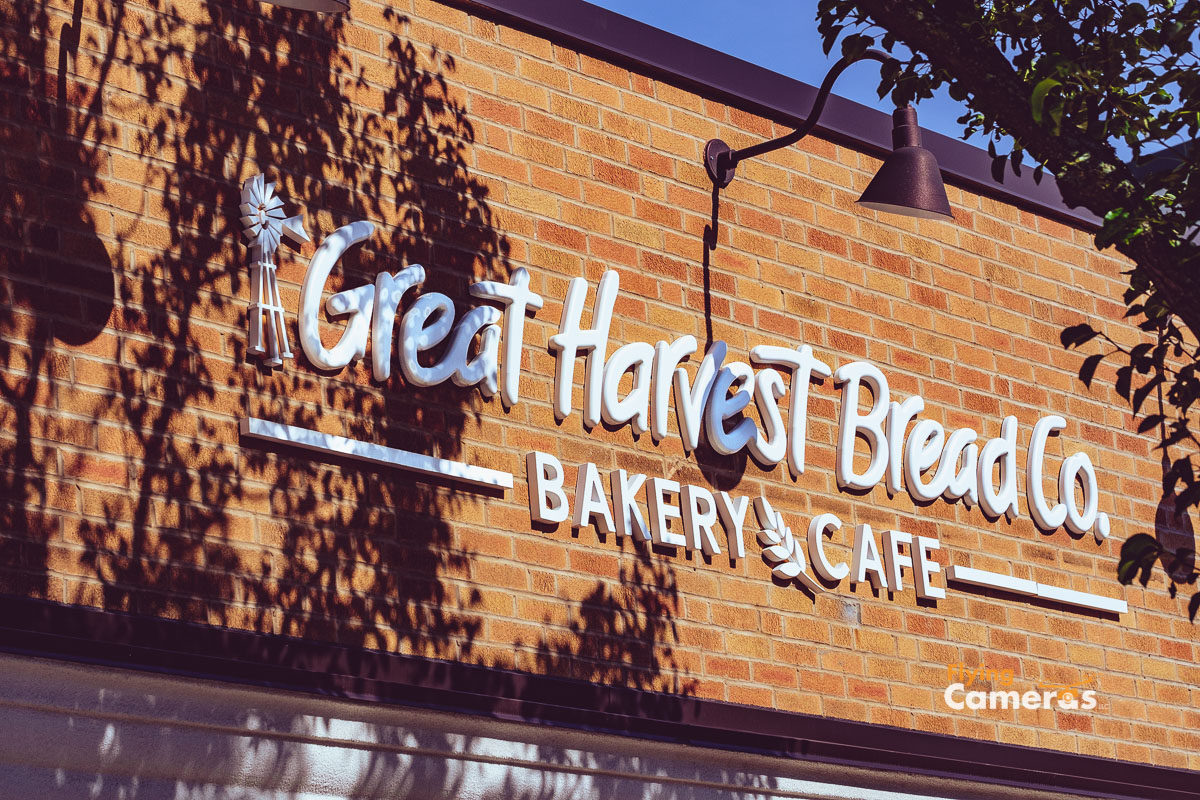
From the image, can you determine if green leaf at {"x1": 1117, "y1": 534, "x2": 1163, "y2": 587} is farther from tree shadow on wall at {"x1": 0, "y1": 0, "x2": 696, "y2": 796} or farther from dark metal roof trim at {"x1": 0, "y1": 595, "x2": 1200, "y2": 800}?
tree shadow on wall at {"x1": 0, "y1": 0, "x2": 696, "y2": 796}

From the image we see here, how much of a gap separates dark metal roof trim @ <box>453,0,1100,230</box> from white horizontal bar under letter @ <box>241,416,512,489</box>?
7.73ft

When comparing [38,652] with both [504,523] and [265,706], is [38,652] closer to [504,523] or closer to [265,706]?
[265,706]

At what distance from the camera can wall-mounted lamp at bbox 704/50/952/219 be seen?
8359mm

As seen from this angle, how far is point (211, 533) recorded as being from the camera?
249 inches

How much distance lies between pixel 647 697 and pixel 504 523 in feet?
3.51

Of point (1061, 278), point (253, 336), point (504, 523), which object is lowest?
point (504, 523)

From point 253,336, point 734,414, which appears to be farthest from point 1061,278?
point 253,336

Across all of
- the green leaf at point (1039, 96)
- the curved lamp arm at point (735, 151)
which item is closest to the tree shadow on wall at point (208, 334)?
the curved lamp arm at point (735, 151)

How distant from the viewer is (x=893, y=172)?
8445 mm

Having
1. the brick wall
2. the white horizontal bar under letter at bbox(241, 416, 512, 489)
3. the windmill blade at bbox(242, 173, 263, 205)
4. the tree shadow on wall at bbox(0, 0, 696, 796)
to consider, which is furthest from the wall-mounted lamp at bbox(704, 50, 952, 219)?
the windmill blade at bbox(242, 173, 263, 205)

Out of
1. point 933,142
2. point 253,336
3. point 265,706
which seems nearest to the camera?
point 265,706

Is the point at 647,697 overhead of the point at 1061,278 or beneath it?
beneath

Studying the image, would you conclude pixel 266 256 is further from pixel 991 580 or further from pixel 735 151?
pixel 991 580

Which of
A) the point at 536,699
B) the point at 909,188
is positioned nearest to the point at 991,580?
the point at 909,188
